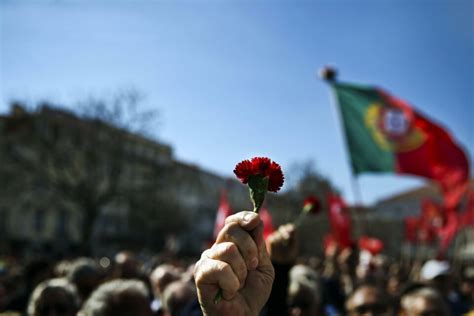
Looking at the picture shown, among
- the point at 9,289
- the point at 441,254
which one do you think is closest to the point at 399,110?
the point at 441,254

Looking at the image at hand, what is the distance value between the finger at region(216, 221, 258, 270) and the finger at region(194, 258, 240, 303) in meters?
0.06

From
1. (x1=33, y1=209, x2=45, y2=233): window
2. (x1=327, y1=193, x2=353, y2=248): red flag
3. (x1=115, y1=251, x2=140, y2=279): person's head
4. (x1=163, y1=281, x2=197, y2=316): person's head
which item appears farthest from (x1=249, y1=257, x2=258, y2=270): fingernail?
(x1=33, y1=209, x2=45, y2=233): window

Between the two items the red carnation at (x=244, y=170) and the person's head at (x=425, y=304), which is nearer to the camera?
the red carnation at (x=244, y=170)

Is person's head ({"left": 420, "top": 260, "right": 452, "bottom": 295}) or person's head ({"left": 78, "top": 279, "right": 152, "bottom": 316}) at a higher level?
person's head ({"left": 78, "top": 279, "right": 152, "bottom": 316})

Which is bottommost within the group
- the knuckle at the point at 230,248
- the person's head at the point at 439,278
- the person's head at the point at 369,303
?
the person's head at the point at 439,278

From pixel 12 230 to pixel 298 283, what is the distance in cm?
3777

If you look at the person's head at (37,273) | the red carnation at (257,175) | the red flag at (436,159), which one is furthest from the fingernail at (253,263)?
the red flag at (436,159)

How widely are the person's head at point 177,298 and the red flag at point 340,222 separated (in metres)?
5.23

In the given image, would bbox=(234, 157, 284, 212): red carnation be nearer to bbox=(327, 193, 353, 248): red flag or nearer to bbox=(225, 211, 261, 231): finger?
bbox=(225, 211, 261, 231): finger

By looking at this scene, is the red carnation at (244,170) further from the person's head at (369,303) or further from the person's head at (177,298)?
the person's head at (369,303)

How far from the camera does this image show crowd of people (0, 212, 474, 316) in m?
1.24

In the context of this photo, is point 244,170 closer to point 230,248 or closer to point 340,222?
point 230,248

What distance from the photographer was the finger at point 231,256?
1.22m

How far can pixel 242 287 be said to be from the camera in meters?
1.33
